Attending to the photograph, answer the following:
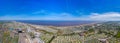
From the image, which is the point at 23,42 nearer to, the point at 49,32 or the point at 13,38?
the point at 13,38

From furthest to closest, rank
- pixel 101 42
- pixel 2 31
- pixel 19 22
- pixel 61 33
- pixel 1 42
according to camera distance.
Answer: pixel 61 33
pixel 101 42
pixel 19 22
pixel 2 31
pixel 1 42

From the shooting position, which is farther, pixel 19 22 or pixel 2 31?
pixel 19 22

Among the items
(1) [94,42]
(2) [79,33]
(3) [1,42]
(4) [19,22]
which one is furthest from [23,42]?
(2) [79,33]

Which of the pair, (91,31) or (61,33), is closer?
(61,33)

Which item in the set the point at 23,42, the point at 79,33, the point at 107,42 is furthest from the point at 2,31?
the point at 79,33

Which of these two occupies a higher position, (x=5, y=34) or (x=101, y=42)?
(x=5, y=34)

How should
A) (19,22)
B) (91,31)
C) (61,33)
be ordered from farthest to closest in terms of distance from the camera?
(91,31) < (61,33) < (19,22)

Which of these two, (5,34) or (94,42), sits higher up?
(5,34)

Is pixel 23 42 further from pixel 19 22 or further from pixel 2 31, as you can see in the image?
pixel 19 22

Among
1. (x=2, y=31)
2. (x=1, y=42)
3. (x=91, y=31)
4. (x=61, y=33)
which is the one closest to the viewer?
(x=1, y=42)
